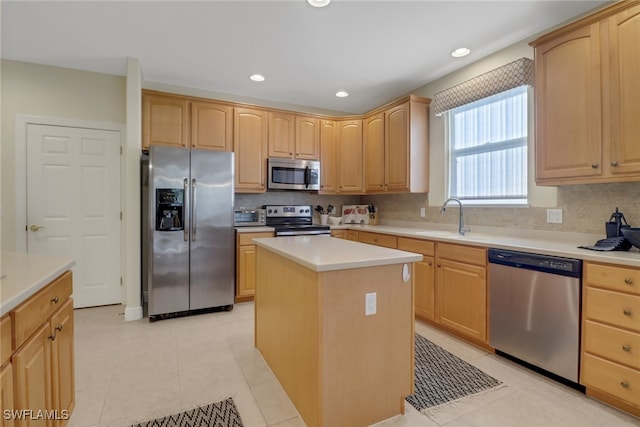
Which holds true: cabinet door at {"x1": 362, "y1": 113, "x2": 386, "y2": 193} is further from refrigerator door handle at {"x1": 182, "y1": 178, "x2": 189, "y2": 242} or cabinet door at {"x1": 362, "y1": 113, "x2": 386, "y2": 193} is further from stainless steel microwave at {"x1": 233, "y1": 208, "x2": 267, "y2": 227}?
refrigerator door handle at {"x1": 182, "y1": 178, "x2": 189, "y2": 242}

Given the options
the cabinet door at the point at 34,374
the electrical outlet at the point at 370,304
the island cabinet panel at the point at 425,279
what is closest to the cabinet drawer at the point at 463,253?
the island cabinet panel at the point at 425,279

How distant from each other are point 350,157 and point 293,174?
Result: 35.6 inches

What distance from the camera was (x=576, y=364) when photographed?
198 cm

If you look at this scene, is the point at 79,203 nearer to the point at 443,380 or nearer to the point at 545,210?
the point at 443,380

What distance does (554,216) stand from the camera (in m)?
2.60

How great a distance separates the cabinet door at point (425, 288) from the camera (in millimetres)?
2999

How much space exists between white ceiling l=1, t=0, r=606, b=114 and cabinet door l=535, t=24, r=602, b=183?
0.39m

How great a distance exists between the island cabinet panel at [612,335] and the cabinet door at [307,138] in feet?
10.9

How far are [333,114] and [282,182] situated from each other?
5.15 ft

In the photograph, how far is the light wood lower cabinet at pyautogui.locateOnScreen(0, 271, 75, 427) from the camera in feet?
3.66

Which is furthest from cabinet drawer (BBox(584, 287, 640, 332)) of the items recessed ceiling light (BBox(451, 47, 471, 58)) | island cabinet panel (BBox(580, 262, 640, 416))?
recessed ceiling light (BBox(451, 47, 471, 58))

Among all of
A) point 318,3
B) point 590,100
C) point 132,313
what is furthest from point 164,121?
point 590,100

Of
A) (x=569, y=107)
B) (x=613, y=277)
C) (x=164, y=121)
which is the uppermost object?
(x=164, y=121)

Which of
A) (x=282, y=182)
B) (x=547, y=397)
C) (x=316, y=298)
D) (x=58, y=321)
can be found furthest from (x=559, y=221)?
(x=58, y=321)
